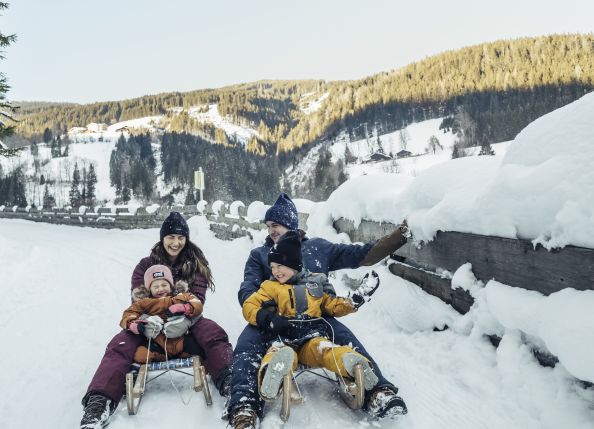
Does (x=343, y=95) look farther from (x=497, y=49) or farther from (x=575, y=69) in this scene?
(x=575, y=69)

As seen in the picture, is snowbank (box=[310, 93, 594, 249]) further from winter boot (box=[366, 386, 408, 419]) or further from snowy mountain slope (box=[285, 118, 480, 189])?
snowy mountain slope (box=[285, 118, 480, 189])

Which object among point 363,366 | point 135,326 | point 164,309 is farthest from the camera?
point 164,309

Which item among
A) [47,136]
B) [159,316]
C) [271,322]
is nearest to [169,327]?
[159,316]

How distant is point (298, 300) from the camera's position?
2740mm

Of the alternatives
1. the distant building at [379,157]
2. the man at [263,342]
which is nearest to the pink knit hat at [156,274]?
the man at [263,342]

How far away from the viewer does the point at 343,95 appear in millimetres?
129250

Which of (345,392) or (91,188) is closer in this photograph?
(345,392)

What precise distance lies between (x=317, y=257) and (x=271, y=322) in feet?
3.36

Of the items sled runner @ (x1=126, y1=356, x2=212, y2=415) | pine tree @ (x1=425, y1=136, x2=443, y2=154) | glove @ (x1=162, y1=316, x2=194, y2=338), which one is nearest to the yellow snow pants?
sled runner @ (x1=126, y1=356, x2=212, y2=415)

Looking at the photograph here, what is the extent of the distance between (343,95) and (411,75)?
2202 cm

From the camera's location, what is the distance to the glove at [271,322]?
2547 millimetres

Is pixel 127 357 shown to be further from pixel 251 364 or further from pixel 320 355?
pixel 320 355

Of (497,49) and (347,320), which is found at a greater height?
(497,49)

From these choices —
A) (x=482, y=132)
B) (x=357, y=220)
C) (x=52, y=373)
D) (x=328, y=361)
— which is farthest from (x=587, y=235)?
(x=482, y=132)
